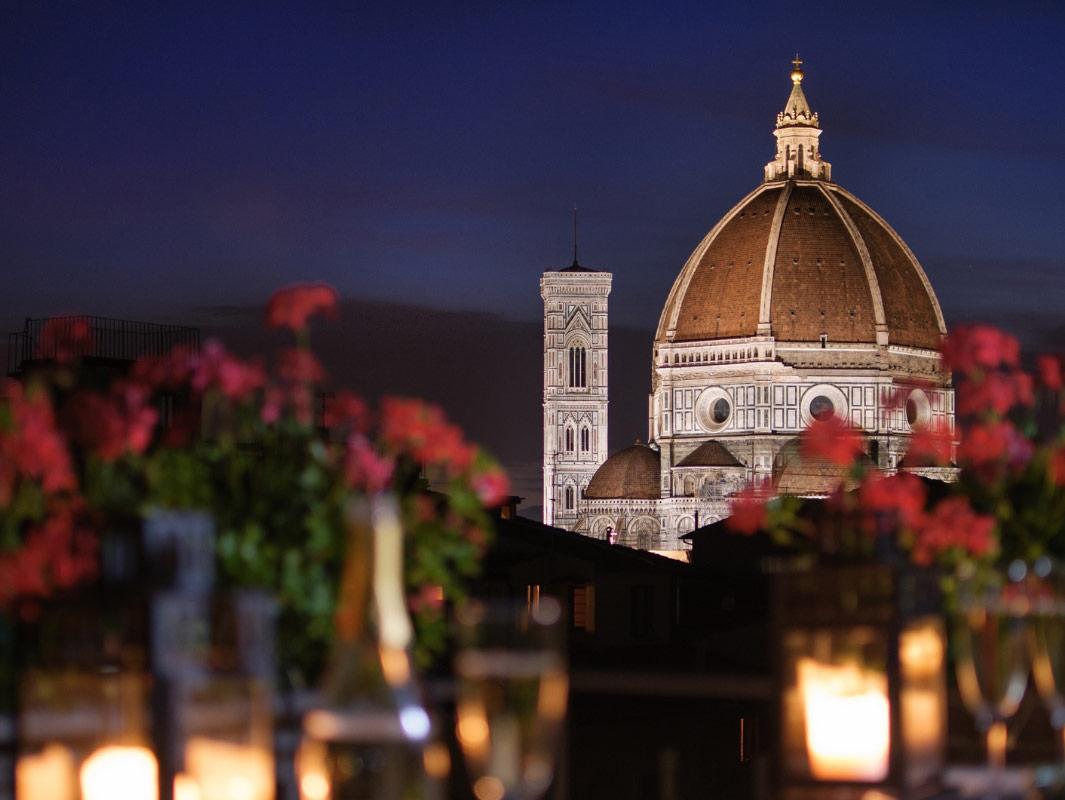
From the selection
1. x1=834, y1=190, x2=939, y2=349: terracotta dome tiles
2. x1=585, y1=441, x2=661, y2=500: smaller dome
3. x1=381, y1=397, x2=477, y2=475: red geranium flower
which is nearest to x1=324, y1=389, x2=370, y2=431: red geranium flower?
x1=381, y1=397, x2=477, y2=475: red geranium flower

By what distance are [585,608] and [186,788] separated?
86.3 feet

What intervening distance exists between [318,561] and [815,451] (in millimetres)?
1402

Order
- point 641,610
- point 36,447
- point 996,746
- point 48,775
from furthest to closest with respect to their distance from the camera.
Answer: point 641,610, point 36,447, point 996,746, point 48,775

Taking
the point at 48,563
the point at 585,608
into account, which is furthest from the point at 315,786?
the point at 585,608

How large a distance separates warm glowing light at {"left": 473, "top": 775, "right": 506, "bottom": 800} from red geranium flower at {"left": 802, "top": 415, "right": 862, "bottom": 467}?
2033mm

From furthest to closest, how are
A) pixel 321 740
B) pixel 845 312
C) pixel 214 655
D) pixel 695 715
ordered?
pixel 845 312, pixel 695 715, pixel 214 655, pixel 321 740

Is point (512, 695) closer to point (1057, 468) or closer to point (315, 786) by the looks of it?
point (315, 786)

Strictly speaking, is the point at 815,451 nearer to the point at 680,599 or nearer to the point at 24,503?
the point at 24,503

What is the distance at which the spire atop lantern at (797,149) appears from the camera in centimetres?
11594

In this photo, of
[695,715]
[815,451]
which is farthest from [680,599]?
[815,451]

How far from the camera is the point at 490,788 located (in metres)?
3.59

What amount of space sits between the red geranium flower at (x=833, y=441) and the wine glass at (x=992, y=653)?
92cm

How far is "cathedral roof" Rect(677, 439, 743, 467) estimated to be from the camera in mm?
103312

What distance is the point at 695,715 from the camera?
23797 millimetres
